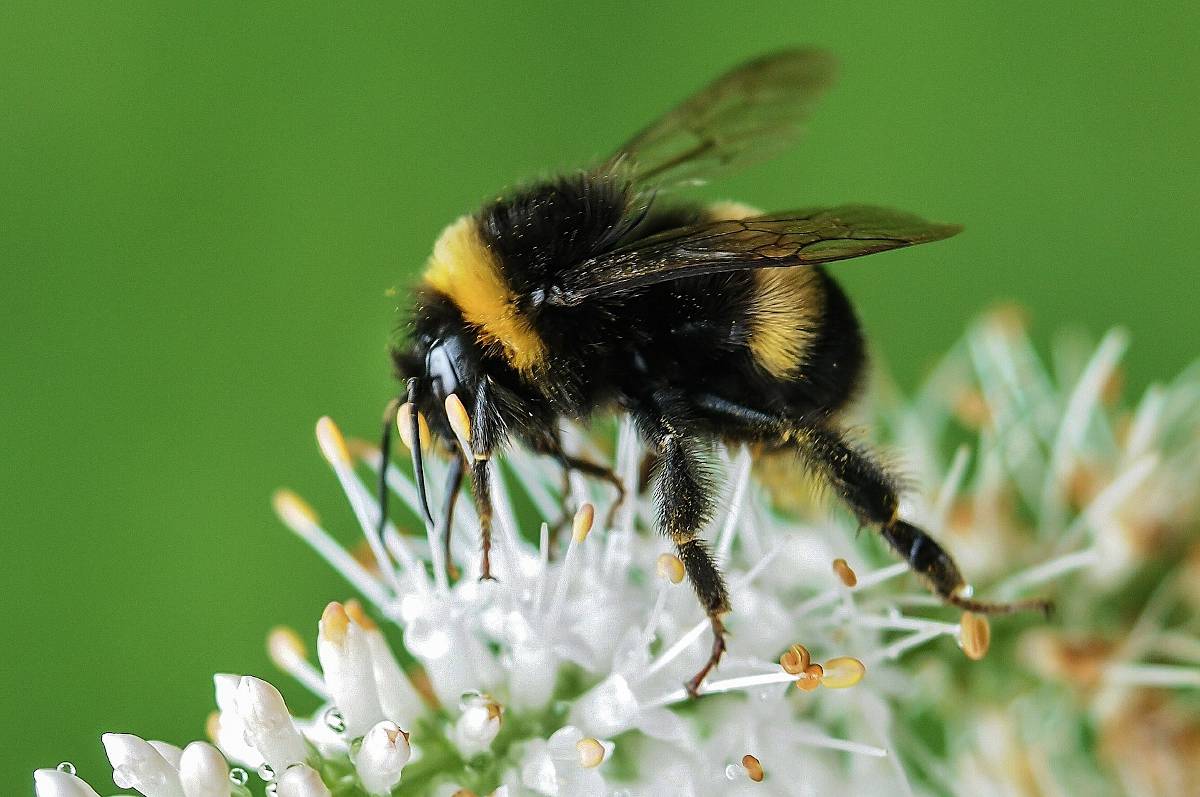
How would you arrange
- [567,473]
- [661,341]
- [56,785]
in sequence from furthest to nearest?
1. [567,473]
2. [661,341]
3. [56,785]

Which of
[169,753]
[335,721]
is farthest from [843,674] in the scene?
[169,753]

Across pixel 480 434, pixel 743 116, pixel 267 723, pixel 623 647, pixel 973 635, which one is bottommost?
pixel 973 635

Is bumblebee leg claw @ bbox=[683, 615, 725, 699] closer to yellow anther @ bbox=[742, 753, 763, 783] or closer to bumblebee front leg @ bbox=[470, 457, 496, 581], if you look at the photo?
yellow anther @ bbox=[742, 753, 763, 783]

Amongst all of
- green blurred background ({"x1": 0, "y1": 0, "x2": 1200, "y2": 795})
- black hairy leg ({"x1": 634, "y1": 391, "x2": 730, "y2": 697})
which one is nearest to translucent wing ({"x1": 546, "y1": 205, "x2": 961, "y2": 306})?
black hairy leg ({"x1": 634, "y1": 391, "x2": 730, "y2": 697})

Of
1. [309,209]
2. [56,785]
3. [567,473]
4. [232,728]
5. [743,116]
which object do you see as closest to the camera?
[56,785]

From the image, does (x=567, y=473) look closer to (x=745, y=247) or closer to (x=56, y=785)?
(x=745, y=247)

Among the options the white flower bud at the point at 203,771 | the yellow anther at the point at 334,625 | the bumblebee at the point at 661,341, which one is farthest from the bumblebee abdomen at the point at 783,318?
the white flower bud at the point at 203,771
